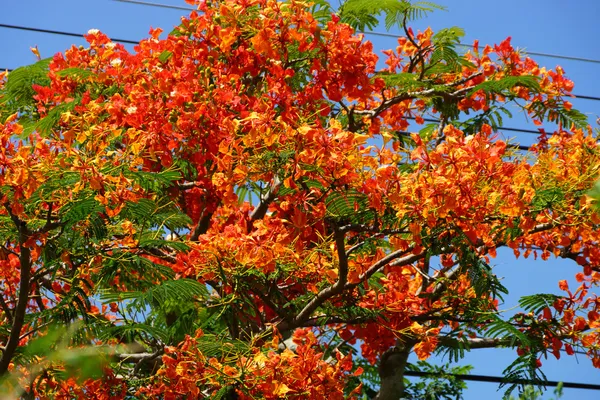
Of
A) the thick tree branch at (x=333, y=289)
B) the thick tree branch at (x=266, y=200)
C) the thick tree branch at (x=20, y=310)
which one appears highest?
the thick tree branch at (x=266, y=200)

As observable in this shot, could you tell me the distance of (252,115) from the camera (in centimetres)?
285

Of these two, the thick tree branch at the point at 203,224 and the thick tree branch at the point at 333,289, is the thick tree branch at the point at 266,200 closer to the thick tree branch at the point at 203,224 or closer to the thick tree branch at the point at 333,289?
the thick tree branch at the point at 203,224

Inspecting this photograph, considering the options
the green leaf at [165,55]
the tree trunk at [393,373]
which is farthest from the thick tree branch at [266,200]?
the tree trunk at [393,373]

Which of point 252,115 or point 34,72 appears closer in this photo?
point 252,115

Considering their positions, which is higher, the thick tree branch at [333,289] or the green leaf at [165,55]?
the green leaf at [165,55]

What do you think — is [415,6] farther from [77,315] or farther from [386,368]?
[77,315]

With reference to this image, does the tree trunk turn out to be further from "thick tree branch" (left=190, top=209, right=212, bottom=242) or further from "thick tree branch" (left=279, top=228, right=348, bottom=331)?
"thick tree branch" (left=190, top=209, right=212, bottom=242)

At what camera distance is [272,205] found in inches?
144

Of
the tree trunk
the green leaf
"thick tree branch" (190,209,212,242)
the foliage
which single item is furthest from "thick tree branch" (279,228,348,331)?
the green leaf

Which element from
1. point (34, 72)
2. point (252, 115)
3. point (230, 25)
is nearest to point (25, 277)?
point (252, 115)

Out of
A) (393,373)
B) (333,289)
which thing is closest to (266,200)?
(333,289)

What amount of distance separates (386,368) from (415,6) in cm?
208

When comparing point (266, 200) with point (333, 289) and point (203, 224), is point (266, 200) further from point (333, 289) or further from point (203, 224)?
point (333, 289)

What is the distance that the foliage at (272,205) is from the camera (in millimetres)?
2836
